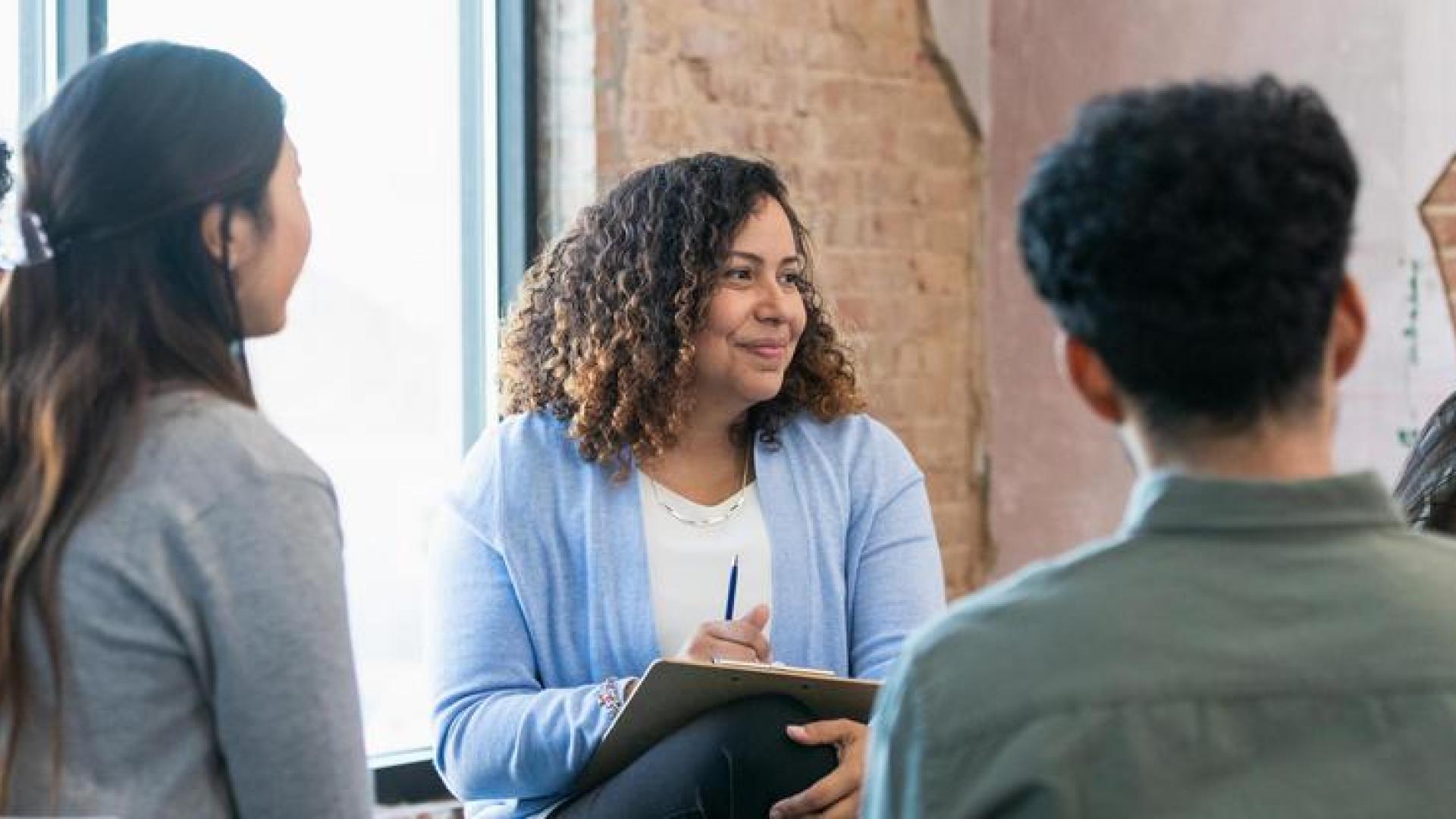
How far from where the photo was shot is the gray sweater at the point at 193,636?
152 centimetres

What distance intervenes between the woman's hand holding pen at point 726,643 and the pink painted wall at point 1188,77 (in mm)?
1285

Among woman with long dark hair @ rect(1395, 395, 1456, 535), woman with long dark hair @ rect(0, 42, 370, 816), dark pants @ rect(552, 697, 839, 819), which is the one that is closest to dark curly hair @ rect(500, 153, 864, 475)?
dark pants @ rect(552, 697, 839, 819)

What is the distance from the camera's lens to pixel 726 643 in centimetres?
238

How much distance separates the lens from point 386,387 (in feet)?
11.0

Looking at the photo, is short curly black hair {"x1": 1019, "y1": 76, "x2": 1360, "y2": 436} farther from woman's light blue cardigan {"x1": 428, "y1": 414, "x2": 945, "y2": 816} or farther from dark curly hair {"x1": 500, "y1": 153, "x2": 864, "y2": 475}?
dark curly hair {"x1": 500, "y1": 153, "x2": 864, "y2": 475}

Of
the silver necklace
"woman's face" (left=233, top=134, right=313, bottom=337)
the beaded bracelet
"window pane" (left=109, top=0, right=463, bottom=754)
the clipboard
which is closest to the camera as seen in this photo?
"woman's face" (left=233, top=134, right=313, bottom=337)

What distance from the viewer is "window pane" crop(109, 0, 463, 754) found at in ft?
10.6

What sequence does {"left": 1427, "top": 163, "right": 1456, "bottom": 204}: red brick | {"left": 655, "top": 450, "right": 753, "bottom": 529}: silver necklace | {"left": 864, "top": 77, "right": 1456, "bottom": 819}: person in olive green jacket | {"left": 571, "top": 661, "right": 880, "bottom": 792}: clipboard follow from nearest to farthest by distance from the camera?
{"left": 864, "top": 77, "right": 1456, "bottom": 819}: person in olive green jacket < {"left": 571, "top": 661, "right": 880, "bottom": 792}: clipboard < {"left": 655, "top": 450, "right": 753, "bottom": 529}: silver necklace < {"left": 1427, "top": 163, "right": 1456, "bottom": 204}: red brick

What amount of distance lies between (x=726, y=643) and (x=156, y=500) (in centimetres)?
97

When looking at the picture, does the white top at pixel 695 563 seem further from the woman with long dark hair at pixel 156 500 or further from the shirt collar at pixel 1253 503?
the shirt collar at pixel 1253 503

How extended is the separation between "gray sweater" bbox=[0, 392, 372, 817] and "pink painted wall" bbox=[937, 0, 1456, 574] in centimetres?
200

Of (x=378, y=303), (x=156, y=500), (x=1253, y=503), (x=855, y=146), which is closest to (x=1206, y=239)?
(x=1253, y=503)

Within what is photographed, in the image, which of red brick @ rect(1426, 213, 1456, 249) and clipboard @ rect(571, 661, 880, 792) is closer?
clipboard @ rect(571, 661, 880, 792)

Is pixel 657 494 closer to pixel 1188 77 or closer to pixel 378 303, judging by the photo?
pixel 378 303
